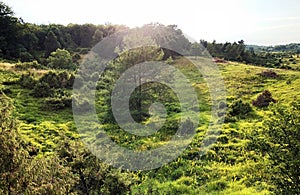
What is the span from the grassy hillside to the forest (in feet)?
0.26

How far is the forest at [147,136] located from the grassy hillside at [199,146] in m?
0.08

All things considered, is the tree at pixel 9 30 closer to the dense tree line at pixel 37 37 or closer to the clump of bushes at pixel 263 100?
the dense tree line at pixel 37 37

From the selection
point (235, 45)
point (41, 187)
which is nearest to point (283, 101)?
point (41, 187)

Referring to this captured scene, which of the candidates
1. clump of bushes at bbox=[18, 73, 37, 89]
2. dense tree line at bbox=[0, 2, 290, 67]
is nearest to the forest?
clump of bushes at bbox=[18, 73, 37, 89]

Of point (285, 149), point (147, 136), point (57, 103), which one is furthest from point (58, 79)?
point (285, 149)

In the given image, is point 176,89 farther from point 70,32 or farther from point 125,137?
point 70,32

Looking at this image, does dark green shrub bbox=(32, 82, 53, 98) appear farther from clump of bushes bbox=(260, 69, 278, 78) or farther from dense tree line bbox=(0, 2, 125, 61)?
clump of bushes bbox=(260, 69, 278, 78)

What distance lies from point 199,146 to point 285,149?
10.6 meters

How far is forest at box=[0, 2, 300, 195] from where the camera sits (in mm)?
12641

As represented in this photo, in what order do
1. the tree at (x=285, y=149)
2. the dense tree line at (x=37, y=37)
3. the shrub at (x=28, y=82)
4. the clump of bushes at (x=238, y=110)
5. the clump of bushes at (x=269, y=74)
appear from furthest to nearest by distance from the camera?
1. the dense tree line at (x=37, y=37)
2. the clump of bushes at (x=269, y=74)
3. the shrub at (x=28, y=82)
4. the clump of bushes at (x=238, y=110)
5. the tree at (x=285, y=149)

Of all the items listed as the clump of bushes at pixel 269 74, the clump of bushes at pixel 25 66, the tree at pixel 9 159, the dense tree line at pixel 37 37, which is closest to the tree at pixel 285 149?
→ the tree at pixel 9 159

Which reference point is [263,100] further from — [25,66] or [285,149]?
[25,66]

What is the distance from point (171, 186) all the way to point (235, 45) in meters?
63.7

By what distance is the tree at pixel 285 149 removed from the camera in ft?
47.8
